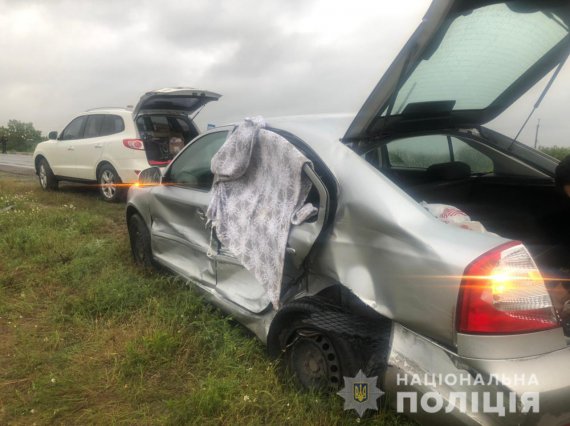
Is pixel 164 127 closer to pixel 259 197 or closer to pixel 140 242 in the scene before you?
pixel 140 242

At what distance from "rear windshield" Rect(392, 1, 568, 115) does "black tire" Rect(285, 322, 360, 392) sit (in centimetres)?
113

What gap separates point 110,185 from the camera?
8016 millimetres

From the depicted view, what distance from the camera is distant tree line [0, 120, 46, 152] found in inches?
2603

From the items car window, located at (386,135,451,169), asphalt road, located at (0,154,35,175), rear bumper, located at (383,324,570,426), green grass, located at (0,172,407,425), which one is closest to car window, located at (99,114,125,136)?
green grass, located at (0,172,407,425)

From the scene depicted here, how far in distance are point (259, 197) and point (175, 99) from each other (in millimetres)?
5306

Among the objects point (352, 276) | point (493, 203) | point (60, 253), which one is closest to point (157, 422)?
point (352, 276)

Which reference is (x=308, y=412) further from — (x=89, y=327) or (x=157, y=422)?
(x=89, y=327)

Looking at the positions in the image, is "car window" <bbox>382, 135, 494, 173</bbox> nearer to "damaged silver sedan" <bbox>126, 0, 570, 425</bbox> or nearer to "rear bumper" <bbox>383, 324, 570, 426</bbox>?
"damaged silver sedan" <bbox>126, 0, 570, 425</bbox>

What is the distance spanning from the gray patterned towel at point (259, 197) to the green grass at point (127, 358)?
20.8 inches

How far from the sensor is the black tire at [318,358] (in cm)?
197

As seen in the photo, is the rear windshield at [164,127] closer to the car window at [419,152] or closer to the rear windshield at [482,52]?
the car window at [419,152]

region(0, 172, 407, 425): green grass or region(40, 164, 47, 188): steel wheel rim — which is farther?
region(40, 164, 47, 188): steel wheel rim

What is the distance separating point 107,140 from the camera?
8.00 meters

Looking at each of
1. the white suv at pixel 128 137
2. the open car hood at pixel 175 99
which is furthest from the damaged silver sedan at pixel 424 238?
the white suv at pixel 128 137
